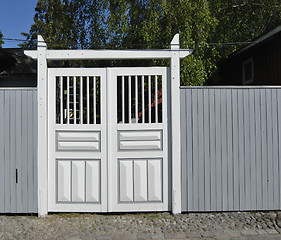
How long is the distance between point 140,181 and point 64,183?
117 cm

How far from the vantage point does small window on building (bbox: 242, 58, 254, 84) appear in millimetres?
8406

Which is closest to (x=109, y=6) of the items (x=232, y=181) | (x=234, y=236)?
(x=232, y=181)

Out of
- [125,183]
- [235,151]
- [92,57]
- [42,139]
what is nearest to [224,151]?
[235,151]

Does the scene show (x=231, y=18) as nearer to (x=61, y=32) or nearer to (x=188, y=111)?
(x=61, y=32)

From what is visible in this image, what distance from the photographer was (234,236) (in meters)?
3.43

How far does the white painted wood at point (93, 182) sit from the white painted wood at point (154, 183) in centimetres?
79

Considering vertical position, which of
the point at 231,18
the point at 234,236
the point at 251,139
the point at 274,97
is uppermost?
the point at 231,18

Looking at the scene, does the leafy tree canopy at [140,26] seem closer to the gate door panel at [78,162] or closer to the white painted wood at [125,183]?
the gate door panel at [78,162]

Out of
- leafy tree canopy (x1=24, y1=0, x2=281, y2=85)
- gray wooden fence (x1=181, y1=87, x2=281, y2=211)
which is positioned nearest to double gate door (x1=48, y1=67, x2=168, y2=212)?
gray wooden fence (x1=181, y1=87, x2=281, y2=211)

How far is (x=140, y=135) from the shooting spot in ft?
13.5

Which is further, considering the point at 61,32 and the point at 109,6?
the point at 61,32

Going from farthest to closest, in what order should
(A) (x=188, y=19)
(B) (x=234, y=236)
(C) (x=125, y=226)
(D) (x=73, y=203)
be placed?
(A) (x=188, y=19) < (D) (x=73, y=203) < (C) (x=125, y=226) < (B) (x=234, y=236)

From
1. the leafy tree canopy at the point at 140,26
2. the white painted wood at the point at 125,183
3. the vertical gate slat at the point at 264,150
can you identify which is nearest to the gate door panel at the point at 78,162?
the white painted wood at the point at 125,183

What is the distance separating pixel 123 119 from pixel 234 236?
7.33ft
